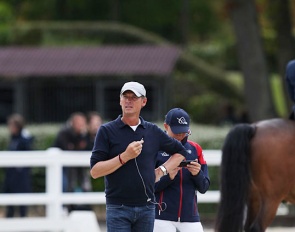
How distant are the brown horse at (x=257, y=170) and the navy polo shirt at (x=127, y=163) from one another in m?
3.19

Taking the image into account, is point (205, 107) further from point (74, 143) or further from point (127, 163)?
point (127, 163)

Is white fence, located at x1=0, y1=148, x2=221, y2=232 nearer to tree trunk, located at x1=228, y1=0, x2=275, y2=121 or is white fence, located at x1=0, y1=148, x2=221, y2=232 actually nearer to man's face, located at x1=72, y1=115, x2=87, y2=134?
man's face, located at x1=72, y1=115, x2=87, y2=134

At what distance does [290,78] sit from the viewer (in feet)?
33.6

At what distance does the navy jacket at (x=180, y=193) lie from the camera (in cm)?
763

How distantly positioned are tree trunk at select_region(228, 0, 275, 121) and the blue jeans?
40.6 feet

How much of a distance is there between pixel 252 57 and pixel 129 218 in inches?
503

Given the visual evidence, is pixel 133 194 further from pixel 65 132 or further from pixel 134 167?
pixel 65 132

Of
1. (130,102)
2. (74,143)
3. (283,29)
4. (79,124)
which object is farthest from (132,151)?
(283,29)

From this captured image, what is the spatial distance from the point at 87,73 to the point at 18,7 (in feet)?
64.3

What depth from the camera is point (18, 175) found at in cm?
1570

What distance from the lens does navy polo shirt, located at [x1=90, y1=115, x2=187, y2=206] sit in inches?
267

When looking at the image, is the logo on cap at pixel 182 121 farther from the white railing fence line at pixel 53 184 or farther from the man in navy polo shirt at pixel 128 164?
the white railing fence line at pixel 53 184

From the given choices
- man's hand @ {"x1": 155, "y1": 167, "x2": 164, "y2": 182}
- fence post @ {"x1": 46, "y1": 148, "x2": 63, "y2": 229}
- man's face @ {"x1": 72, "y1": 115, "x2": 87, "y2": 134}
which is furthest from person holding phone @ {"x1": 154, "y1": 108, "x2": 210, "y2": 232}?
man's face @ {"x1": 72, "y1": 115, "x2": 87, "y2": 134}

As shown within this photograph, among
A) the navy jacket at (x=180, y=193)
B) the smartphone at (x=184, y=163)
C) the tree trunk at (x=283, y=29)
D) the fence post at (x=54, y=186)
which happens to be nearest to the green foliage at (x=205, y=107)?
the tree trunk at (x=283, y=29)
